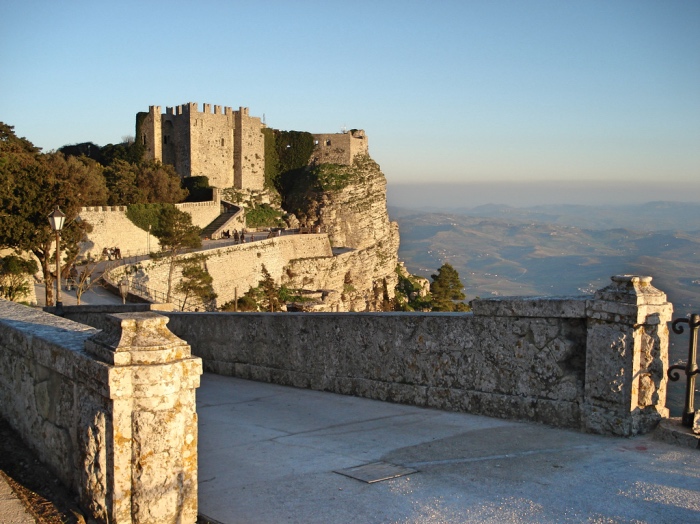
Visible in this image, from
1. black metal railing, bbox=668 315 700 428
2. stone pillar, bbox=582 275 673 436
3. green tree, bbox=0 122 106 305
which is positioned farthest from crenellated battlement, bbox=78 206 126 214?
black metal railing, bbox=668 315 700 428

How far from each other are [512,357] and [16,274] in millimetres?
21118

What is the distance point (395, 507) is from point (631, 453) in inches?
78.1

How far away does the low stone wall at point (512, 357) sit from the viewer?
5.64m

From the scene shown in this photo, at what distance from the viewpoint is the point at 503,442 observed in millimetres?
5621

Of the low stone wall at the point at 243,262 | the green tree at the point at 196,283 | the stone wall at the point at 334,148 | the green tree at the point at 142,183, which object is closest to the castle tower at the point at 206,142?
the green tree at the point at 142,183

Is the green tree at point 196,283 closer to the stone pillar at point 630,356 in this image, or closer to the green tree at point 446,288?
the green tree at point 446,288

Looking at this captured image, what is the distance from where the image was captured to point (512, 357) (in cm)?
635

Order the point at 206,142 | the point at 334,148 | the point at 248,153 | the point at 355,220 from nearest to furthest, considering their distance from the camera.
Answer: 1. the point at 206,142
2. the point at 248,153
3. the point at 355,220
4. the point at 334,148

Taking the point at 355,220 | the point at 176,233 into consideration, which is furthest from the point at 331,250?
the point at 176,233

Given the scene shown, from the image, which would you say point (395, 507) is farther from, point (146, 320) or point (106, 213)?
point (106, 213)

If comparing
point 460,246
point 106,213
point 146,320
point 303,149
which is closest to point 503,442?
point 146,320

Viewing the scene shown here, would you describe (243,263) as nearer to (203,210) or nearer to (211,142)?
(203,210)

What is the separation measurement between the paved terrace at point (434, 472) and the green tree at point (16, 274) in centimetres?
1751

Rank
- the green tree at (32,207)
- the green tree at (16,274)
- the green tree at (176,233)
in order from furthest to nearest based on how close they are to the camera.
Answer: the green tree at (176,233) < the green tree at (32,207) < the green tree at (16,274)
